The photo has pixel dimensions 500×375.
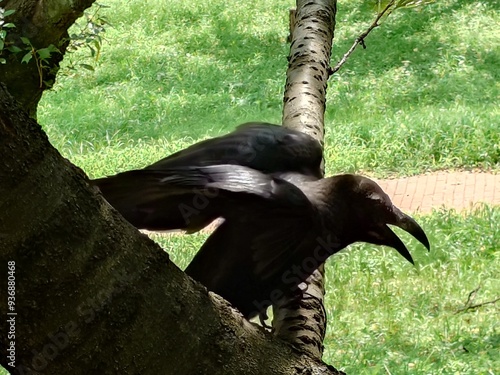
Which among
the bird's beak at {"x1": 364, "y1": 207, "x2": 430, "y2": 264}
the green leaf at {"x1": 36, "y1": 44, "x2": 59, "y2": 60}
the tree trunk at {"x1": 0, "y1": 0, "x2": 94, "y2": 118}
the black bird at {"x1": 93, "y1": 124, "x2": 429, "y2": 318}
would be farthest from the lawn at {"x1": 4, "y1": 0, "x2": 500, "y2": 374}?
the black bird at {"x1": 93, "y1": 124, "x2": 429, "y2": 318}

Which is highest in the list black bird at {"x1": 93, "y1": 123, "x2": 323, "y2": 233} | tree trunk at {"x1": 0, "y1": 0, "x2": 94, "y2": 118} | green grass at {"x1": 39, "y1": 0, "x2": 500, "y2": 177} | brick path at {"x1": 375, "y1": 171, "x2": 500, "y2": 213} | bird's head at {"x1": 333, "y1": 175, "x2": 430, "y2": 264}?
black bird at {"x1": 93, "y1": 123, "x2": 323, "y2": 233}

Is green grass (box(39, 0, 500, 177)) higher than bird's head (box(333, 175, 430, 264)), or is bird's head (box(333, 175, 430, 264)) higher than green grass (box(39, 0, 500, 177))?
bird's head (box(333, 175, 430, 264))

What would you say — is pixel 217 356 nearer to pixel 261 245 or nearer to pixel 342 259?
pixel 261 245

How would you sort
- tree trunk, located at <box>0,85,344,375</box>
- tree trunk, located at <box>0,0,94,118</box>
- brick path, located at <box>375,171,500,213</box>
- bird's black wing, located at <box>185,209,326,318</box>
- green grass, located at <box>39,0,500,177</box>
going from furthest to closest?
green grass, located at <box>39,0,500,177</box>, brick path, located at <box>375,171,500,213</box>, tree trunk, located at <box>0,0,94,118</box>, bird's black wing, located at <box>185,209,326,318</box>, tree trunk, located at <box>0,85,344,375</box>

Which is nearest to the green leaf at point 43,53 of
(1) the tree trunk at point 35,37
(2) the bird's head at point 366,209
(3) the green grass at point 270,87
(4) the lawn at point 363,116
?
(1) the tree trunk at point 35,37

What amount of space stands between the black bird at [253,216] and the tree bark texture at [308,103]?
0.07m

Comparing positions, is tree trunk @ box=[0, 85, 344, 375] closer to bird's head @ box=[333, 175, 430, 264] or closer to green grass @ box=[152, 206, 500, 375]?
bird's head @ box=[333, 175, 430, 264]

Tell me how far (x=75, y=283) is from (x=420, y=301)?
12.6ft

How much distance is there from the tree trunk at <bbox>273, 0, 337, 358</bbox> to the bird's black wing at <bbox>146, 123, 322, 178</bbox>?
9.7 inches

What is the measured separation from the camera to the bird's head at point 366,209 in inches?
75.7

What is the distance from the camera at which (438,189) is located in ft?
21.6

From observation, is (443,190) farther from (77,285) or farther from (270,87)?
(77,285)

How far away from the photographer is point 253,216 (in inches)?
73.1

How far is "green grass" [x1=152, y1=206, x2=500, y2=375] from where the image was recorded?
12.9 feet
